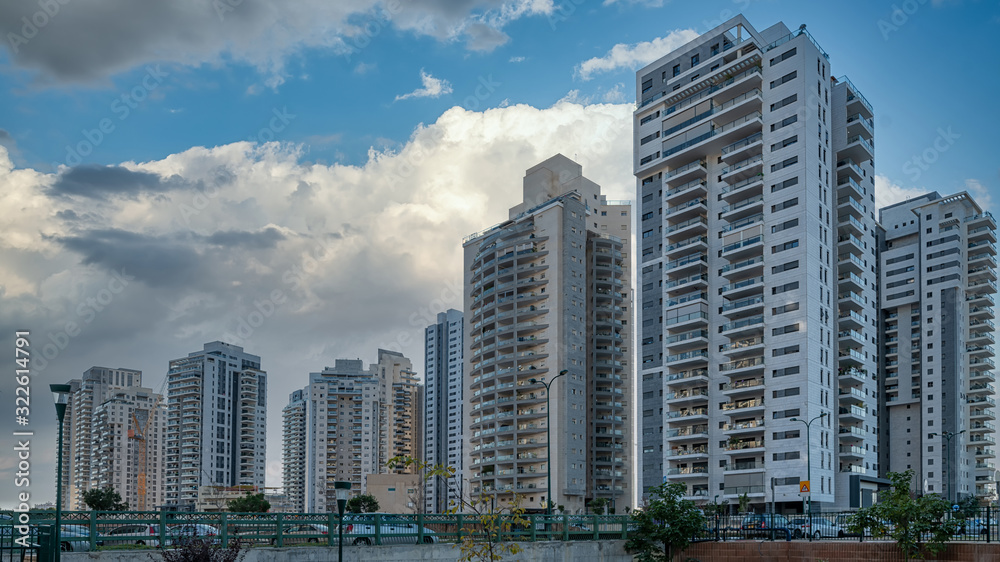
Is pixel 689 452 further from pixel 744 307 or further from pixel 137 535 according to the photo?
pixel 137 535

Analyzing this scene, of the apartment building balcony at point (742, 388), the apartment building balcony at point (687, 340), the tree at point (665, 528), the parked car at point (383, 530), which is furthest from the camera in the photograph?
the apartment building balcony at point (687, 340)

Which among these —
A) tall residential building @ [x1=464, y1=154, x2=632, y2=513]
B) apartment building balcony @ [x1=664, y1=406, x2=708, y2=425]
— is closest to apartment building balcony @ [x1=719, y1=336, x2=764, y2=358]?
apartment building balcony @ [x1=664, y1=406, x2=708, y2=425]

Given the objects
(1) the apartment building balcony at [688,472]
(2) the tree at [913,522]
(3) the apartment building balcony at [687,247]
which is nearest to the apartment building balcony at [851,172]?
(3) the apartment building balcony at [687,247]

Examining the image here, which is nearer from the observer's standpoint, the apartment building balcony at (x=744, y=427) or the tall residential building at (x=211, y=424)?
the apartment building balcony at (x=744, y=427)

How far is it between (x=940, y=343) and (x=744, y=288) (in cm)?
4945

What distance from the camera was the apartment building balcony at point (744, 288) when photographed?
85.8m

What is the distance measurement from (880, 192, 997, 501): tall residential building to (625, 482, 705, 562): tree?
96994 millimetres

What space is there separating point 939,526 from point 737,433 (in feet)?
197

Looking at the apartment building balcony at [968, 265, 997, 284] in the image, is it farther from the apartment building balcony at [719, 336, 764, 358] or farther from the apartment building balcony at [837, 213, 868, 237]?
A: the apartment building balcony at [719, 336, 764, 358]

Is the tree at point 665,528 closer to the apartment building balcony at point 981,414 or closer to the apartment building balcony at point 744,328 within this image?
the apartment building balcony at point 744,328

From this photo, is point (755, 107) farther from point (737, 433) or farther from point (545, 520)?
point (545, 520)

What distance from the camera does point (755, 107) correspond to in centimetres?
8931

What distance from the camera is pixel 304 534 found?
1020 inches

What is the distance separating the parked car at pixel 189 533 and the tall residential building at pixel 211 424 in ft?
545
